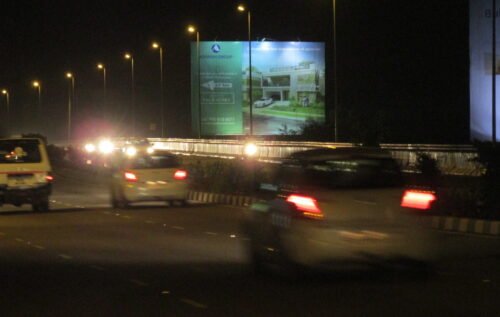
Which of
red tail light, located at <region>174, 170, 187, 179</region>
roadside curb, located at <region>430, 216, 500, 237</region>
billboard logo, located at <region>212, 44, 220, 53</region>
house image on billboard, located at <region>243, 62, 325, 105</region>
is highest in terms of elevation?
billboard logo, located at <region>212, 44, 220, 53</region>

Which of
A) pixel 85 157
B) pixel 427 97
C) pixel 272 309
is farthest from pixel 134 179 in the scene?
pixel 427 97

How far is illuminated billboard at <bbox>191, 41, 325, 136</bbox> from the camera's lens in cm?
6675

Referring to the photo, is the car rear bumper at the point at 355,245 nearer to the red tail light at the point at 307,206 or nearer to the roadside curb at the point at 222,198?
the red tail light at the point at 307,206

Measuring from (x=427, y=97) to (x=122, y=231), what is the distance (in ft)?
242

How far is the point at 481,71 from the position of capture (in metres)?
55.2

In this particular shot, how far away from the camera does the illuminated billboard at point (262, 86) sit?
66.8 metres

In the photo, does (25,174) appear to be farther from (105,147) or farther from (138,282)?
(105,147)

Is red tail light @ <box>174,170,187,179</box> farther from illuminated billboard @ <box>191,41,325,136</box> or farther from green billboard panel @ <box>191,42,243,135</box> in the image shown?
illuminated billboard @ <box>191,41,325,136</box>

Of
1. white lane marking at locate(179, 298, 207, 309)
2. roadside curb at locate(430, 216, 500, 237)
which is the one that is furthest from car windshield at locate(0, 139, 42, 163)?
white lane marking at locate(179, 298, 207, 309)

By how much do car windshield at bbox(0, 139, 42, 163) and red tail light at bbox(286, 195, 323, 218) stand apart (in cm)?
1407

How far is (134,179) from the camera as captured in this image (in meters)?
24.0

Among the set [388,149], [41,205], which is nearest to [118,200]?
[41,205]

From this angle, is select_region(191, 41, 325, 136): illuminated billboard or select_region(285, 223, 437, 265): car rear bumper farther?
select_region(191, 41, 325, 136): illuminated billboard

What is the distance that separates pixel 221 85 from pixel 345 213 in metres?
56.8
